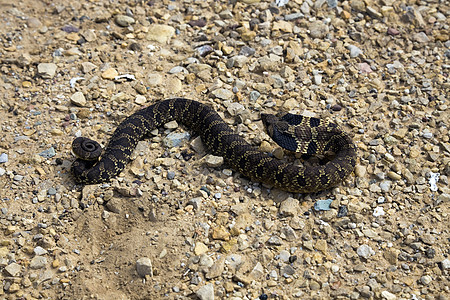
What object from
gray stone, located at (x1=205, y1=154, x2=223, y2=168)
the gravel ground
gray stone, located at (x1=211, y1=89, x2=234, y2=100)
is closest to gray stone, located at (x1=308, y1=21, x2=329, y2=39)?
the gravel ground

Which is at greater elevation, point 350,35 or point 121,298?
point 350,35

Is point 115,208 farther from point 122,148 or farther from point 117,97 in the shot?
point 117,97

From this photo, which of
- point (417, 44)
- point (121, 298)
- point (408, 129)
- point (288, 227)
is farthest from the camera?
point (417, 44)

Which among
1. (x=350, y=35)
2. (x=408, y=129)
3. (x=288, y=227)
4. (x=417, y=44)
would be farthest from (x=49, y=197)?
(x=417, y=44)

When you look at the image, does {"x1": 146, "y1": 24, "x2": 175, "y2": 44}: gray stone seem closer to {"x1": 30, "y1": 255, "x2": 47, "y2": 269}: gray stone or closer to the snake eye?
the snake eye

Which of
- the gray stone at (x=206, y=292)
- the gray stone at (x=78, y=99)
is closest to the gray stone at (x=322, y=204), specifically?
the gray stone at (x=206, y=292)

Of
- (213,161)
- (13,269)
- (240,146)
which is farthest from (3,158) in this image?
(240,146)

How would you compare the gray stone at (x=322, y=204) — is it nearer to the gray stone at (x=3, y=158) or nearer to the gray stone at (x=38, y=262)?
the gray stone at (x=38, y=262)

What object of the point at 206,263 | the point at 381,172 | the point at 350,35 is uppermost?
the point at 350,35
